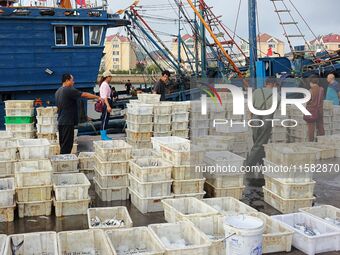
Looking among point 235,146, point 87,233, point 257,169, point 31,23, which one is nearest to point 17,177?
point 87,233

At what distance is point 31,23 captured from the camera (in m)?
14.9

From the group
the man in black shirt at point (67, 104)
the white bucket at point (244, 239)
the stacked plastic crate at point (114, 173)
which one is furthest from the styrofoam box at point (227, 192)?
the man in black shirt at point (67, 104)

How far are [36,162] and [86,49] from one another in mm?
9705

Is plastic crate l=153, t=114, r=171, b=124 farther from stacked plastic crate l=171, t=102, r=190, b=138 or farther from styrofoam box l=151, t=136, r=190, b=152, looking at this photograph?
styrofoam box l=151, t=136, r=190, b=152

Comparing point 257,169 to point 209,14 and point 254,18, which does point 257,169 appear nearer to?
point 254,18

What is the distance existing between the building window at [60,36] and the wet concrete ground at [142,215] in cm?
928

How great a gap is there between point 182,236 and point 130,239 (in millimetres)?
585

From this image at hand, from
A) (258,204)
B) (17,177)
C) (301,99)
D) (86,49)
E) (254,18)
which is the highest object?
(254,18)

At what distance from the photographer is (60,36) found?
50.7ft

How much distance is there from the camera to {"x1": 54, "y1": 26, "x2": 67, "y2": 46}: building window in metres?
15.3

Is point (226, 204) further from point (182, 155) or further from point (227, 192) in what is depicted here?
point (182, 155)

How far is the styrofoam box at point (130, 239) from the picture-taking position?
4.73 metres

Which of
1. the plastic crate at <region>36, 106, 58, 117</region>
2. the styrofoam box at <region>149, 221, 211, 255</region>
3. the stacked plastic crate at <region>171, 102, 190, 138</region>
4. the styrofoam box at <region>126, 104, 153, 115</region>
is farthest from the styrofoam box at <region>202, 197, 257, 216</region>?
the plastic crate at <region>36, 106, 58, 117</region>

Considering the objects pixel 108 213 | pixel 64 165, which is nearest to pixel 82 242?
pixel 108 213
